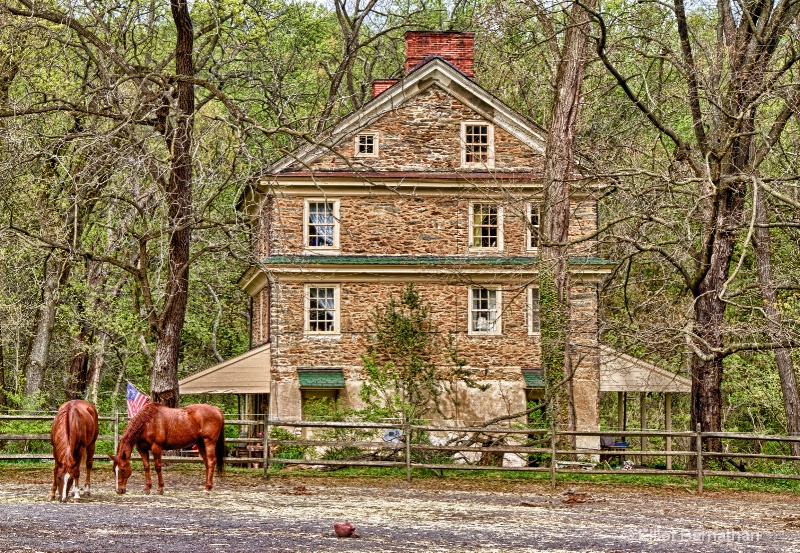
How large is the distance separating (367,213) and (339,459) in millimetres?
8951

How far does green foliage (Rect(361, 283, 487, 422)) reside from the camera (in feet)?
107

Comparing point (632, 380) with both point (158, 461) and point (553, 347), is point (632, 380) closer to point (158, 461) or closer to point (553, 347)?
point (553, 347)

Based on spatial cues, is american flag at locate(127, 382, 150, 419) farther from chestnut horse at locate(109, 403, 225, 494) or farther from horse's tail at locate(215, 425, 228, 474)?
chestnut horse at locate(109, 403, 225, 494)

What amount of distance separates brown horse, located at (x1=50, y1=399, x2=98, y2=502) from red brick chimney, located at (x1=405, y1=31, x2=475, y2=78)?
65.2ft

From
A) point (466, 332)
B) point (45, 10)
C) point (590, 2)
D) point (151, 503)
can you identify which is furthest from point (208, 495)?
point (466, 332)

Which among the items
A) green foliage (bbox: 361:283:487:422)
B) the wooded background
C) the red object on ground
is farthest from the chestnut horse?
green foliage (bbox: 361:283:487:422)

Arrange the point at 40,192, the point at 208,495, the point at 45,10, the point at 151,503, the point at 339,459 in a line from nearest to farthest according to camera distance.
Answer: the point at 151,503 → the point at 208,495 → the point at 45,10 → the point at 339,459 → the point at 40,192

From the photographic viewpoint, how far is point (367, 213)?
33.7m

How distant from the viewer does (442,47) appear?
3534 centimetres

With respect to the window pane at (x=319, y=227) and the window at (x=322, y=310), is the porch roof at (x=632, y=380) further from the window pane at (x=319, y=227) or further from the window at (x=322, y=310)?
the window pane at (x=319, y=227)

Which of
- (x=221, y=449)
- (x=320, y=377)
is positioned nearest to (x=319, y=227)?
(x=320, y=377)

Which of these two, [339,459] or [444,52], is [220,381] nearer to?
[339,459]

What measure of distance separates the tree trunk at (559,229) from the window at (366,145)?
8260mm

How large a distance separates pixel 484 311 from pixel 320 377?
5.01 m
